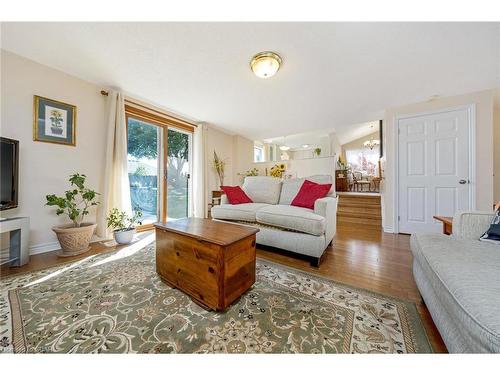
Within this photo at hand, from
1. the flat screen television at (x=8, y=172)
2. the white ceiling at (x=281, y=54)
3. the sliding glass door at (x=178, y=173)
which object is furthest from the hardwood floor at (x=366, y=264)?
the white ceiling at (x=281, y=54)

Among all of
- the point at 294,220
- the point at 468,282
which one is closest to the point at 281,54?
the point at 294,220

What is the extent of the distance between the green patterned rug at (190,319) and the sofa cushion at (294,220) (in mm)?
441

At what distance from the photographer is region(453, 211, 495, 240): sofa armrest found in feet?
4.18

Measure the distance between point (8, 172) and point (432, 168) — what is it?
17.0 ft

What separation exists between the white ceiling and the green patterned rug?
7.02 feet

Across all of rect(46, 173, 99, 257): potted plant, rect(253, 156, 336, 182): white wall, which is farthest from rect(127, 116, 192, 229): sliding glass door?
rect(253, 156, 336, 182): white wall

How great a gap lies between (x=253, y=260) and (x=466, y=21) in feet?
8.39

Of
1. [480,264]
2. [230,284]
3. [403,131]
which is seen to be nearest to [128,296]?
[230,284]

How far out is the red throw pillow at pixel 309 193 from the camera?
7.70 ft

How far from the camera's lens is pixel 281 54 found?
1.92 m

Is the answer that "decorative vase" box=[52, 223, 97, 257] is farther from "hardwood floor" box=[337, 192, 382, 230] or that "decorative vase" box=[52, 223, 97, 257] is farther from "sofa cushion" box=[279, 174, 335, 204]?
"hardwood floor" box=[337, 192, 382, 230]

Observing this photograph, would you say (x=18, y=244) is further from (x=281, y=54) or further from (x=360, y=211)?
(x=360, y=211)

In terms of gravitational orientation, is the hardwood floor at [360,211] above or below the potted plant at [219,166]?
below

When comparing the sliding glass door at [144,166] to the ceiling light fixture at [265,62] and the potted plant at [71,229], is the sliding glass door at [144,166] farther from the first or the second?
the ceiling light fixture at [265,62]
